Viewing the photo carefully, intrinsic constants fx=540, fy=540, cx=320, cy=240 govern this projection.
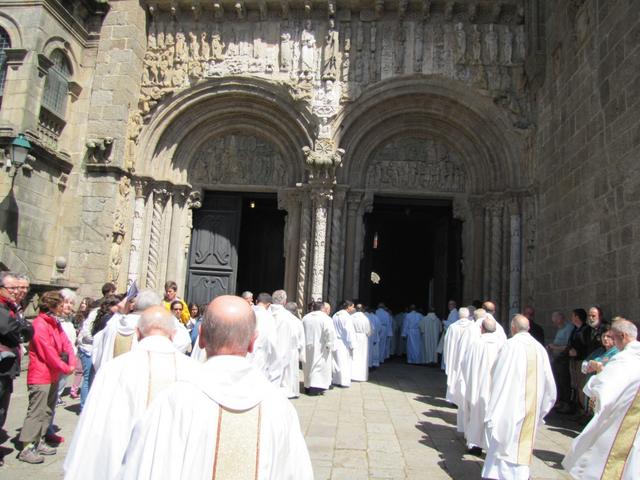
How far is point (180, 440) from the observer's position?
74.8 inches

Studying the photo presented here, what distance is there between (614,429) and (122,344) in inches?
153

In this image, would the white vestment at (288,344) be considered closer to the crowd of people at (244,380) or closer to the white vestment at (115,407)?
the crowd of people at (244,380)

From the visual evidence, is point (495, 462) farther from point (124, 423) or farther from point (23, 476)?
point (23, 476)

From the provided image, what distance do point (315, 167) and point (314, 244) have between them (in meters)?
1.68

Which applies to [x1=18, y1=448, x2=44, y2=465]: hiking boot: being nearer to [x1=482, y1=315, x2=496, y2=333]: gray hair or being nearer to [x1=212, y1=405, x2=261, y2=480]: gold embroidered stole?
[x1=212, y1=405, x2=261, y2=480]: gold embroidered stole

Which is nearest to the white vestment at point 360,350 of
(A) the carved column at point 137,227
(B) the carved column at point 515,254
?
(B) the carved column at point 515,254

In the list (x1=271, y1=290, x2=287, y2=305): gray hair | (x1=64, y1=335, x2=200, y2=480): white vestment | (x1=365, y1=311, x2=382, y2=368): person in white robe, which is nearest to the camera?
(x1=64, y1=335, x2=200, y2=480): white vestment

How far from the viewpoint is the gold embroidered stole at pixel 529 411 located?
4.63m

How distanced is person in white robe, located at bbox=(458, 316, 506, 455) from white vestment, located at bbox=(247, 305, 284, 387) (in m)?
2.53

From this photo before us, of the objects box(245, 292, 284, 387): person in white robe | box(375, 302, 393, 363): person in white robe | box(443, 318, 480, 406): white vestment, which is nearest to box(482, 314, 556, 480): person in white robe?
box(443, 318, 480, 406): white vestment

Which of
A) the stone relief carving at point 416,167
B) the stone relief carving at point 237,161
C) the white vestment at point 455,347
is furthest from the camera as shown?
the stone relief carving at point 237,161

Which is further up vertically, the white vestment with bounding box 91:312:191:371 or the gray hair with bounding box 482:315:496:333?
the gray hair with bounding box 482:315:496:333

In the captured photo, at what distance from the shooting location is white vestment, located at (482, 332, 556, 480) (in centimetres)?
462

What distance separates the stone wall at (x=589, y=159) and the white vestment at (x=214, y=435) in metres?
6.61
